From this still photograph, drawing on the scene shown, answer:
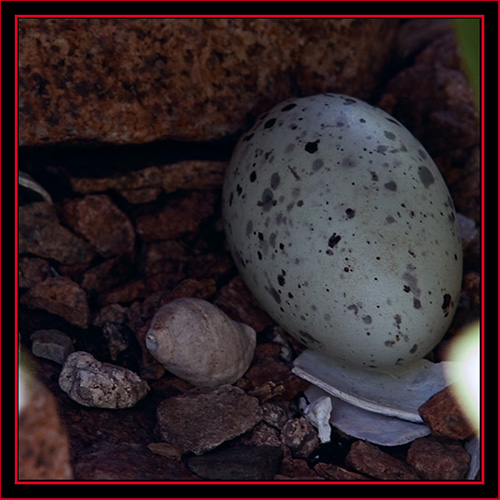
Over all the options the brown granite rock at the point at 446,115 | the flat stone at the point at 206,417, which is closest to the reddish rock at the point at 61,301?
the flat stone at the point at 206,417

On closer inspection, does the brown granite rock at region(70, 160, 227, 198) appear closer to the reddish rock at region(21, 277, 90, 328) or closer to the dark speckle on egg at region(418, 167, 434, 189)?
the reddish rock at region(21, 277, 90, 328)

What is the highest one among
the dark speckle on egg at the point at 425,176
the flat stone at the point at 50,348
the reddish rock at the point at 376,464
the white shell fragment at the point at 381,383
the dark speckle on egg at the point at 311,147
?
the dark speckle on egg at the point at 311,147

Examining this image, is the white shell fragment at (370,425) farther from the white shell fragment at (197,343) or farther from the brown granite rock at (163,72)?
the brown granite rock at (163,72)

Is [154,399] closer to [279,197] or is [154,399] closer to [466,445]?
[279,197]

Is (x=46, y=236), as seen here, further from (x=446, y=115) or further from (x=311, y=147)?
(x=446, y=115)

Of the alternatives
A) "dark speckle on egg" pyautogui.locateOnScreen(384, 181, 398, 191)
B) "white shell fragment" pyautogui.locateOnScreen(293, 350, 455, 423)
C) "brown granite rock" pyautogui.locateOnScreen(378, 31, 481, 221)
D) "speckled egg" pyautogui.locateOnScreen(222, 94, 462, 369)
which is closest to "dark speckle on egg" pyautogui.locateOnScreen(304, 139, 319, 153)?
"speckled egg" pyautogui.locateOnScreen(222, 94, 462, 369)

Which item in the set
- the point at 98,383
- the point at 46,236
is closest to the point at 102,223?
the point at 46,236
